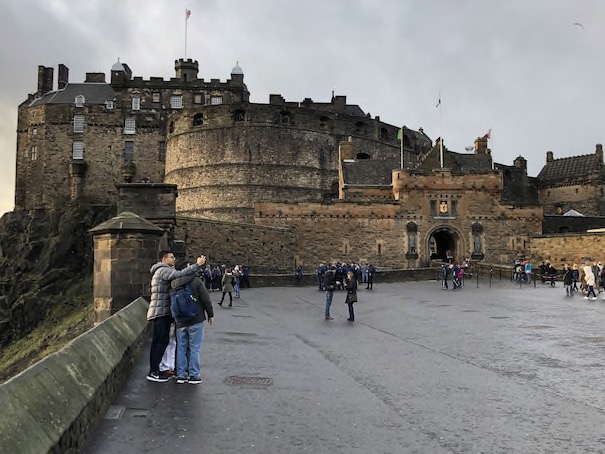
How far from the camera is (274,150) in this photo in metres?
46.0

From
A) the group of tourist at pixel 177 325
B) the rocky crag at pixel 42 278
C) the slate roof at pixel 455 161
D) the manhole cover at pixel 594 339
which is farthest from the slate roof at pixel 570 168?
the group of tourist at pixel 177 325

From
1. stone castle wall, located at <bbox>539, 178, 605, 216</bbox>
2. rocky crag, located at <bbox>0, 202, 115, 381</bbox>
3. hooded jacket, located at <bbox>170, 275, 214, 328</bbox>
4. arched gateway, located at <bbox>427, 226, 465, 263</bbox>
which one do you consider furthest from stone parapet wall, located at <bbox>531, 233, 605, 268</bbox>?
hooded jacket, located at <bbox>170, 275, 214, 328</bbox>

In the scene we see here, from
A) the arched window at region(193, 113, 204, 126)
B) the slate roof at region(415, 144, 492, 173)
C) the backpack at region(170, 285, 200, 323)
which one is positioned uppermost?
the arched window at region(193, 113, 204, 126)

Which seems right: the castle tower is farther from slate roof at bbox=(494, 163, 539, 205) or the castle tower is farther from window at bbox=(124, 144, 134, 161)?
slate roof at bbox=(494, 163, 539, 205)

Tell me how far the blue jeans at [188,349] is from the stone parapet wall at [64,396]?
616 millimetres

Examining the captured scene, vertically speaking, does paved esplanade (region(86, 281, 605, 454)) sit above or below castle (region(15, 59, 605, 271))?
below

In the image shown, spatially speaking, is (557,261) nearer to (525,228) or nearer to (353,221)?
(525,228)

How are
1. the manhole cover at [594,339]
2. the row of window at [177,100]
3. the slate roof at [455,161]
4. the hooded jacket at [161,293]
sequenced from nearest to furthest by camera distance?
the hooded jacket at [161,293] < the manhole cover at [594,339] < the slate roof at [455,161] < the row of window at [177,100]

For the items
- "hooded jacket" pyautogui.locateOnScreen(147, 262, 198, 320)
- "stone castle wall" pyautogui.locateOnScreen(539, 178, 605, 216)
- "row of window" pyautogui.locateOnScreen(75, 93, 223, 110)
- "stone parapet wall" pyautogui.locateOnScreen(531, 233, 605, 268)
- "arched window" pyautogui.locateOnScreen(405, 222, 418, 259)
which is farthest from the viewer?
"row of window" pyautogui.locateOnScreen(75, 93, 223, 110)

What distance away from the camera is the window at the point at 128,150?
54.0 m

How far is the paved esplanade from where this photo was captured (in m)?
4.34

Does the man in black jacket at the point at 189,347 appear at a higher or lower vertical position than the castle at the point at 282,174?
→ lower

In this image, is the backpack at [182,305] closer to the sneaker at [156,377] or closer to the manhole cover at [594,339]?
the sneaker at [156,377]

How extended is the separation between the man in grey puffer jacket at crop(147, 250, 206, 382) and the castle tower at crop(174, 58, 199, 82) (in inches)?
2051
